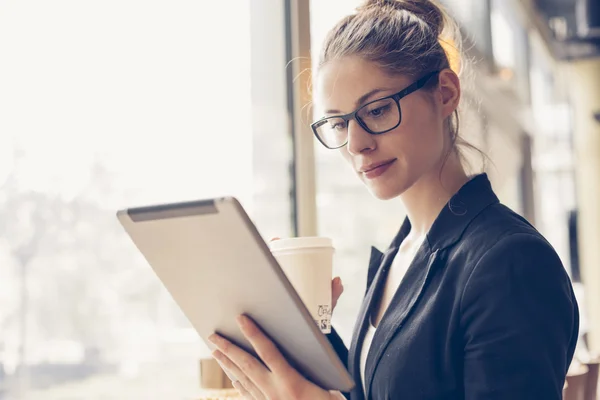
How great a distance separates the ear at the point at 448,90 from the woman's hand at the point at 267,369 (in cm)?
56

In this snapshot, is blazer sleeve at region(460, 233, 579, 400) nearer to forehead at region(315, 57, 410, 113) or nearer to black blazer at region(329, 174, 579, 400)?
black blazer at region(329, 174, 579, 400)

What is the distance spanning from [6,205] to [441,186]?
884 mm

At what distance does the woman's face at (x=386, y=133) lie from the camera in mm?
1190

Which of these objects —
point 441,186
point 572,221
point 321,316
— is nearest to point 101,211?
point 321,316

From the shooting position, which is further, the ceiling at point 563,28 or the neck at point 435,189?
the ceiling at point 563,28

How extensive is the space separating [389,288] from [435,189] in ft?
0.76

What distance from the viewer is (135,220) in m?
0.92

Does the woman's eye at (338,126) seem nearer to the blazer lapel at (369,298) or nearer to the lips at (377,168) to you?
the lips at (377,168)

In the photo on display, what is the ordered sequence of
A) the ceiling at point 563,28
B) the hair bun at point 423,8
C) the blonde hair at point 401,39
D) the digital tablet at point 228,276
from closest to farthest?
the digital tablet at point 228,276 → the blonde hair at point 401,39 → the hair bun at point 423,8 → the ceiling at point 563,28

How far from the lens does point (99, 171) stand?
165cm

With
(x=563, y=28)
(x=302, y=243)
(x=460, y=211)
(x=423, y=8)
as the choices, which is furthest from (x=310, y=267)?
(x=563, y=28)

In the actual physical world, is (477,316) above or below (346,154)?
below

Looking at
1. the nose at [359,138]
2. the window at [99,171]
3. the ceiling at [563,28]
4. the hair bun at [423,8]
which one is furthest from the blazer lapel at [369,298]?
the ceiling at [563,28]

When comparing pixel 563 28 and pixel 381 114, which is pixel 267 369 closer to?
pixel 381 114
